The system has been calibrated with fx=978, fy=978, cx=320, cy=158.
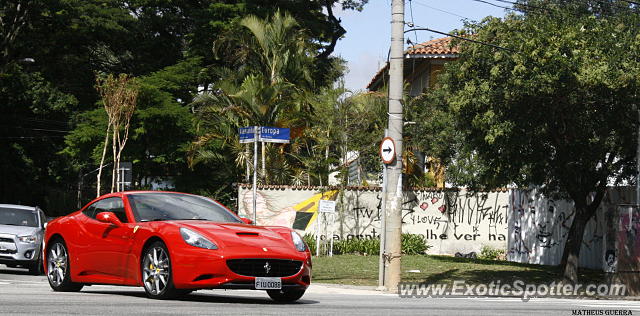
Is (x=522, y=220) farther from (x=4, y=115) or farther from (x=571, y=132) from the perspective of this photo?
(x=4, y=115)

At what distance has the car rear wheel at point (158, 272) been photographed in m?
11.2

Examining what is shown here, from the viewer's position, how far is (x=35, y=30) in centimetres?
5022

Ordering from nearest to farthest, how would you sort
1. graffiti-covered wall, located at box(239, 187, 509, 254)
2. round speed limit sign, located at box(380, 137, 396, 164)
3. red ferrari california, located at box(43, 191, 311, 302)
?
red ferrari california, located at box(43, 191, 311, 302) < round speed limit sign, located at box(380, 137, 396, 164) < graffiti-covered wall, located at box(239, 187, 509, 254)

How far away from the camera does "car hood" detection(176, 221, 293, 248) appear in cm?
1120

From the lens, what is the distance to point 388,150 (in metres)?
18.1

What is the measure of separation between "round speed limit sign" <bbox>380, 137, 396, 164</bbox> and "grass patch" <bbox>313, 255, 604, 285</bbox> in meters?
3.04

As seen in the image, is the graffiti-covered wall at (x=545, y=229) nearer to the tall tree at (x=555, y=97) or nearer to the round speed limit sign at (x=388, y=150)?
the tall tree at (x=555, y=97)

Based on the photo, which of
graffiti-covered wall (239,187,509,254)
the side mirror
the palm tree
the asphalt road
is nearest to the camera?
the asphalt road

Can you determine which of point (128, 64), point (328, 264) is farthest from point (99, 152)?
point (328, 264)

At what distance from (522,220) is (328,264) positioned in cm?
661

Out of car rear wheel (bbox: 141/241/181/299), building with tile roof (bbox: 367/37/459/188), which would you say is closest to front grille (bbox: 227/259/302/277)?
car rear wheel (bbox: 141/241/181/299)

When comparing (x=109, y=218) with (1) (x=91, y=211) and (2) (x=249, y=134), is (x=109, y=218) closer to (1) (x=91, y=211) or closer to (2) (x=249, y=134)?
(1) (x=91, y=211)

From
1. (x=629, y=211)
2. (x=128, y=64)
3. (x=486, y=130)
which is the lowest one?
(x=629, y=211)

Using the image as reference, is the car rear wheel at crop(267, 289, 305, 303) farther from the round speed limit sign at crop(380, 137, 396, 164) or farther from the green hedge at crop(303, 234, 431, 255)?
the green hedge at crop(303, 234, 431, 255)
